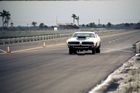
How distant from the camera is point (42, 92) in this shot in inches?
430

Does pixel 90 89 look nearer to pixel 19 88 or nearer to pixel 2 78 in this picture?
pixel 19 88

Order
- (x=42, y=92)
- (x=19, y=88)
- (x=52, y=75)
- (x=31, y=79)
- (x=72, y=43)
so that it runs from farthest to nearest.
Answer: (x=72, y=43) → (x=52, y=75) → (x=31, y=79) → (x=19, y=88) → (x=42, y=92)

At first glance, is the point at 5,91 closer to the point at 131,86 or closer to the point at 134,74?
the point at 131,86

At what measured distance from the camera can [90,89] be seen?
11883 millimetres

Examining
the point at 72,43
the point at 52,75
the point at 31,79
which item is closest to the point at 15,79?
the point at 31,79

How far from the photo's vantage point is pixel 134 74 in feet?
48.8

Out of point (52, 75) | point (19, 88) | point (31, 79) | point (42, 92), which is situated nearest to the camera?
Answer: point (42, 92)

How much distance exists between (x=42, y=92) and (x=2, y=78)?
3717 mm

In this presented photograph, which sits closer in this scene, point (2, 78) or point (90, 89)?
point (90, 89)

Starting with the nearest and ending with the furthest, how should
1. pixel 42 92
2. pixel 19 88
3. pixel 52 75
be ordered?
pixel 42 92, pixel 19 88, pixel 52 75

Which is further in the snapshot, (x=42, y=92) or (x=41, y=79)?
(x=41, y=79)

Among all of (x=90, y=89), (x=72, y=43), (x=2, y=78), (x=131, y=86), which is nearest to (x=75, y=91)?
(x=90, y=89)

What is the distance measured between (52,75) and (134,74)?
9.91ft

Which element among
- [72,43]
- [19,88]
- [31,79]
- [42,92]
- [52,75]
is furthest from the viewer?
[72,43]
